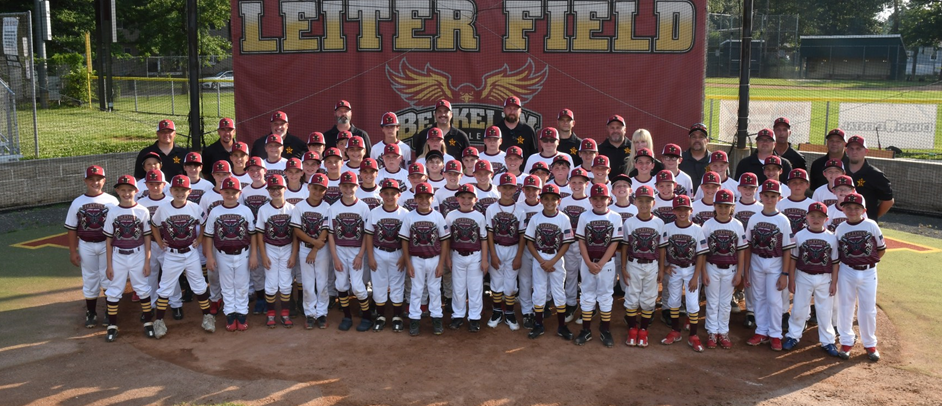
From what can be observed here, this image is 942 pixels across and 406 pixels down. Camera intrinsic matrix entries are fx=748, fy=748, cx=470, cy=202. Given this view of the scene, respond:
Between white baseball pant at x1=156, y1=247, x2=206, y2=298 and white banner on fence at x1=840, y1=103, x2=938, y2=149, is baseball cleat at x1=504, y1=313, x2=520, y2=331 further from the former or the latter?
white banner on fence at x1=840, y1=103, x2=938, y2=149

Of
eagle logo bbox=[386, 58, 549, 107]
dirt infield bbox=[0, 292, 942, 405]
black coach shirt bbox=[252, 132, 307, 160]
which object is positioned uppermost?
eagle logo bbox=[386, 58, 549, 107]

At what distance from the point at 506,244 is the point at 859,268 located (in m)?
3.34

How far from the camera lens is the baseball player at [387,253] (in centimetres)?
757

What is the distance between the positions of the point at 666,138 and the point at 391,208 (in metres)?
6.21

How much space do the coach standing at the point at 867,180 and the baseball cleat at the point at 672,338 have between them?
2705 millimetres

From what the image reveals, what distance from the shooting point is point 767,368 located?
6.70 metres

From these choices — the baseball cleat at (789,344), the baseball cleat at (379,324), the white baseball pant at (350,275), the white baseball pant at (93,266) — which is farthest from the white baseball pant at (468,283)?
the white baseball pant at (93,266)

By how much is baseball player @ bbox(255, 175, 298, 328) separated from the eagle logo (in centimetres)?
510

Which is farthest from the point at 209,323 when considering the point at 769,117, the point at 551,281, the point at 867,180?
the point at 769,117

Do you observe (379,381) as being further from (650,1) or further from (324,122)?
(650,1)

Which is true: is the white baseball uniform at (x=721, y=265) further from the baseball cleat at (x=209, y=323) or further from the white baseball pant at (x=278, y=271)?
the baseball cleat at (x=209, y=323)

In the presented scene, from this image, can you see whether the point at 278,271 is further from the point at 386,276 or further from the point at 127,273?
the point at 127,273

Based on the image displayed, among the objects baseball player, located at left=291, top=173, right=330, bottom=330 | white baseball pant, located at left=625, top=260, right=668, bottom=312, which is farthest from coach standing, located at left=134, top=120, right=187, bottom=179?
white baseball pant, located at left=625, top=260, right=668, bottom=312

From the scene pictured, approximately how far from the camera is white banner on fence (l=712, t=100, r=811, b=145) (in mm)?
18234
